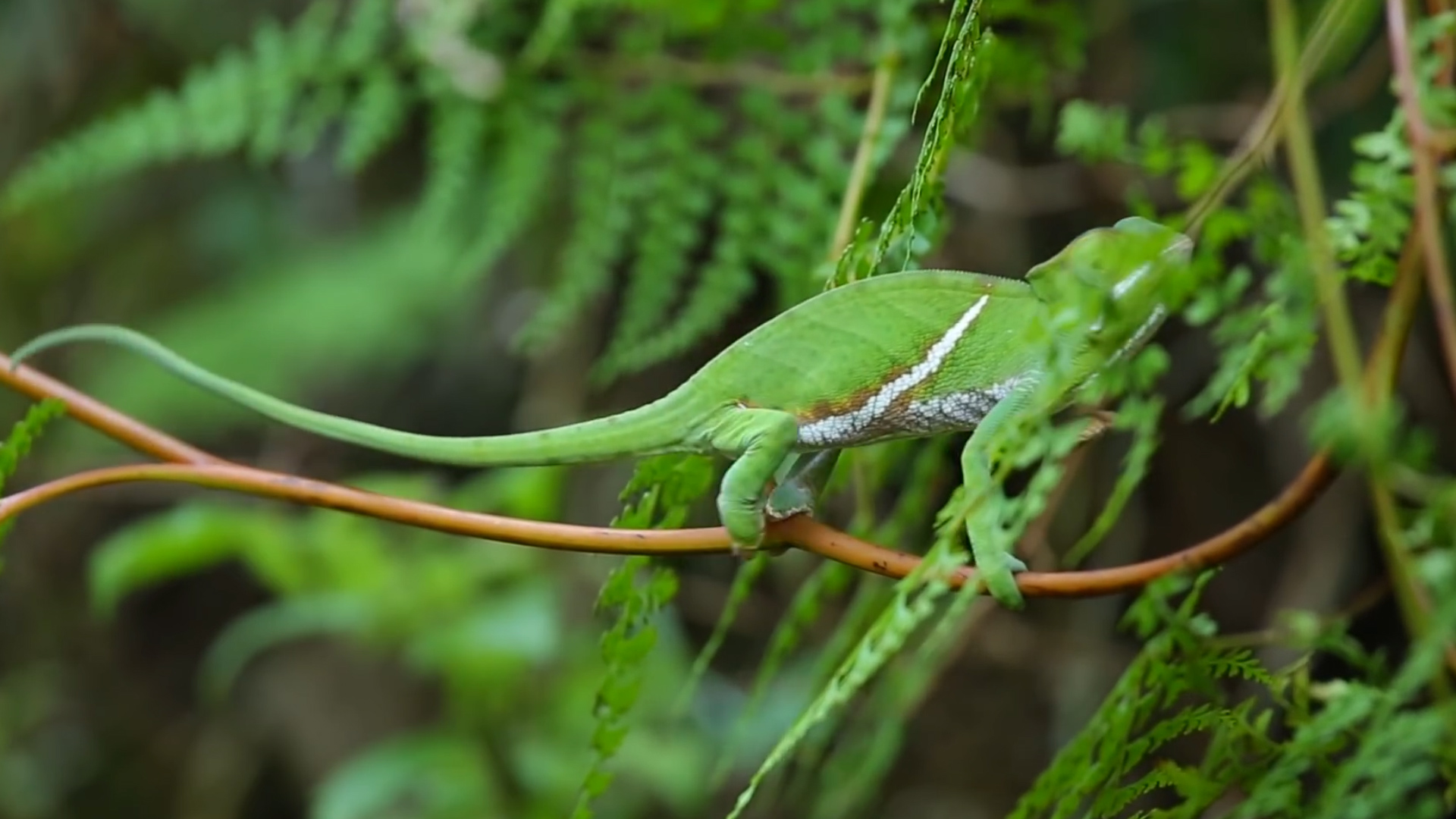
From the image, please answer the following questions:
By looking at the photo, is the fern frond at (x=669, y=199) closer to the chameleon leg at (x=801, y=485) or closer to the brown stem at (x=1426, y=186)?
the chameleon leg at (x=801, y=485)

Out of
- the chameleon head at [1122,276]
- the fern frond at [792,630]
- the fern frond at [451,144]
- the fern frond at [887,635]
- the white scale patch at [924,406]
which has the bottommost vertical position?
the fern frond at [792,630]

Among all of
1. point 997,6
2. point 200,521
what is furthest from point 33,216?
point 997,6

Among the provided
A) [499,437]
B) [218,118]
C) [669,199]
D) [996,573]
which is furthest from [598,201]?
[996,573]

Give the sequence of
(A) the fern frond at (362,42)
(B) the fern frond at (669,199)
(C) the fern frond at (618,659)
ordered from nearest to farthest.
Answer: (C) the fern frond at (618,659) < (B) the fern frond at (669,199) < (A) the fern frond at (362,42)

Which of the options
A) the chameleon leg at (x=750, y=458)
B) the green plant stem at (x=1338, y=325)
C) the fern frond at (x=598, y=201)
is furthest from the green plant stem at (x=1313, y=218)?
the fern frond at (x=598, y=201)

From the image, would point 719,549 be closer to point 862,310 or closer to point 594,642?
point 862,310

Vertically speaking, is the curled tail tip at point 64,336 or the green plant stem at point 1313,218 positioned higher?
the curled tail tip at point 64,336

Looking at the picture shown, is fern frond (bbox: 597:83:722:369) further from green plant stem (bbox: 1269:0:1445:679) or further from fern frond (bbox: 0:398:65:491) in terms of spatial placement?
green plant stem (bbox: 1269:0:1445:679)
